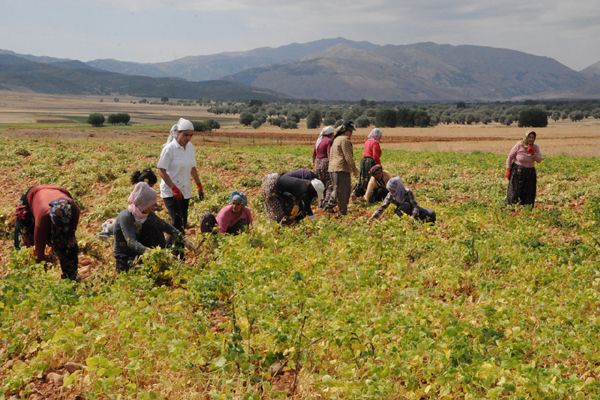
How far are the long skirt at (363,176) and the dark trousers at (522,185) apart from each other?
2.94 m

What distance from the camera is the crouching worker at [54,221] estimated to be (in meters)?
6.55

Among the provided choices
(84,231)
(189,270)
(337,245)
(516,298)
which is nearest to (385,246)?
(337,245)

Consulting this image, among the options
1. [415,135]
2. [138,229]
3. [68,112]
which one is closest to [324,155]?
[138,229]

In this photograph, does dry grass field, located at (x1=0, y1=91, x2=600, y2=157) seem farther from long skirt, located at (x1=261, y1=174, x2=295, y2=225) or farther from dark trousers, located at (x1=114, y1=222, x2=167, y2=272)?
dark trousers, located at (x1=114, y1=222, x2=167, y2=272)

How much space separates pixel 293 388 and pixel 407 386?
0.86 metres

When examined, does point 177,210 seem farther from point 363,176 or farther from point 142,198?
point 363,176

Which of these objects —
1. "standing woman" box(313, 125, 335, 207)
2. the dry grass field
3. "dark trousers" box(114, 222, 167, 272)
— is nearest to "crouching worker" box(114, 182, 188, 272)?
"dark trousers" box(114, 222, 167, 272)

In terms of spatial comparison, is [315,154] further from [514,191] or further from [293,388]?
[293,388]

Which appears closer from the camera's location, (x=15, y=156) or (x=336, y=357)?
(x=336, y=357)

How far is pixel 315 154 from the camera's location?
12.5m

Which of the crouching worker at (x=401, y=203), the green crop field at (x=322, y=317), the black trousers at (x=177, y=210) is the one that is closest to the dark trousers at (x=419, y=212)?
the crouching worker at (x=401, y=203)

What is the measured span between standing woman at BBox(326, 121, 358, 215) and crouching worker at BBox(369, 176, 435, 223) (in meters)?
0.87

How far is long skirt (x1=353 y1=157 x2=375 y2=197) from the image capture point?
12609mm

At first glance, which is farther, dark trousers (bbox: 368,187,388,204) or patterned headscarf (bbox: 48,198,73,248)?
dark trousers (bbox: 368,187,388,204)
